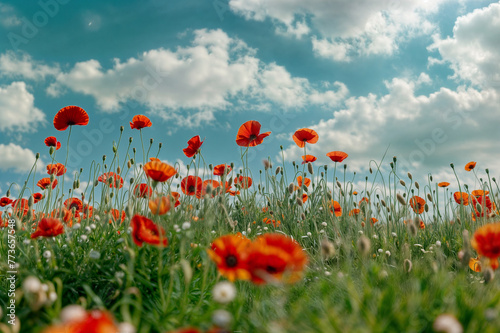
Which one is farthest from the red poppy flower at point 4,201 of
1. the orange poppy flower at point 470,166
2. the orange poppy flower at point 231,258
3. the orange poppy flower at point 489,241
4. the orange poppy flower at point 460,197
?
the orange poppy flower at point 470,166

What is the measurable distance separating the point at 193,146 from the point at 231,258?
2.16m

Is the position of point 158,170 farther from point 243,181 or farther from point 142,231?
point 243,181

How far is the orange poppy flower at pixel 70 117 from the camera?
3.61 meters

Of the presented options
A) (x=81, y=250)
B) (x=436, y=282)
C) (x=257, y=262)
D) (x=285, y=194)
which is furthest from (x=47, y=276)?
(x=285, y=194)

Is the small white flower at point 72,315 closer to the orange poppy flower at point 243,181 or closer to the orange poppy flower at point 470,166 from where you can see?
the orange poppy flower at point 243,181

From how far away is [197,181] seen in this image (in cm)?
363

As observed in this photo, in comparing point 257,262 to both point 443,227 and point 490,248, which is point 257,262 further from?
point 443,227

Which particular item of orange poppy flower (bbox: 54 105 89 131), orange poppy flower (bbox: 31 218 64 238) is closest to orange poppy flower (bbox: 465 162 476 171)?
orange poppy flower (bbox: 54 105 89 131)

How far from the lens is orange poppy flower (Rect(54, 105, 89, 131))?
11.8 ft

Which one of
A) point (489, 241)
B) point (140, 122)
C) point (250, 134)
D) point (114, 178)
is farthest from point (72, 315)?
A: point (250, 134)

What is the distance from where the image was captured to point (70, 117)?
368cm

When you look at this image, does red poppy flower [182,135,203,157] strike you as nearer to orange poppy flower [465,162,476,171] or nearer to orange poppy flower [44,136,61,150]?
orange poppy flower [44,136,61,150]

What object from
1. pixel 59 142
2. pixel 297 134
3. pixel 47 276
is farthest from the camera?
pixel 297 134

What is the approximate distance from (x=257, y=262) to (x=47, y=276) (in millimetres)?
1380
